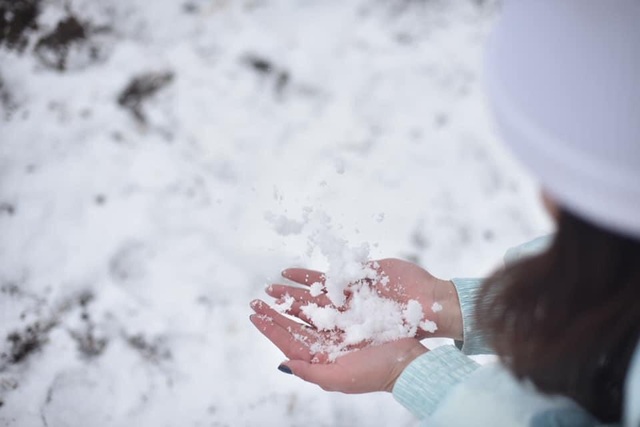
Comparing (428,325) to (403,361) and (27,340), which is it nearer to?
(403,361)

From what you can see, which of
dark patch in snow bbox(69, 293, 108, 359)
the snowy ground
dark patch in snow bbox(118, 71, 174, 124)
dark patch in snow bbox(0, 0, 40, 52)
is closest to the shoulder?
the snowy ground

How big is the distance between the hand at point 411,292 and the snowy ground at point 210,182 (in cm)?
26

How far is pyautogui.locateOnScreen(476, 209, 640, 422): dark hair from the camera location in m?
0.65

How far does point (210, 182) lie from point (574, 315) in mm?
1335

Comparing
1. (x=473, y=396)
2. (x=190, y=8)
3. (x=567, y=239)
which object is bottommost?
(x=473, y=396)

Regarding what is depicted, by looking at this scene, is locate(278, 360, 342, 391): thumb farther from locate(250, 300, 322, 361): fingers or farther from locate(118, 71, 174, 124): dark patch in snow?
locate(118, 71, 174, 124): dark patch in snow

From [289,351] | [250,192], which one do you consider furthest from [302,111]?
[289,351]

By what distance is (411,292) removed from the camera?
1.30 meters

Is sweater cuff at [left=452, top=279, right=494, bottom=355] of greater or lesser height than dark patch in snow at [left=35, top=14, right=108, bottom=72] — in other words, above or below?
below

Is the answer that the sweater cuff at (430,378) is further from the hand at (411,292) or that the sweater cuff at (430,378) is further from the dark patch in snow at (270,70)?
the dark patch in snow at (270,70)

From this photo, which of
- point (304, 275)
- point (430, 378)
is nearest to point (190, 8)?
point (304, 275)

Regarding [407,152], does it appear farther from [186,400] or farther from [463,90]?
[186,400]

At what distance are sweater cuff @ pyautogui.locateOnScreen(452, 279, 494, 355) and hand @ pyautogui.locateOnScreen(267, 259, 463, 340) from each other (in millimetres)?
19

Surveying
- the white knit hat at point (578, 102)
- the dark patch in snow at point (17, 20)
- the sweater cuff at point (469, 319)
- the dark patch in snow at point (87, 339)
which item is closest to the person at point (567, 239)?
the white knit hat at point (578, 102)
